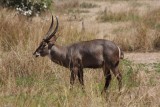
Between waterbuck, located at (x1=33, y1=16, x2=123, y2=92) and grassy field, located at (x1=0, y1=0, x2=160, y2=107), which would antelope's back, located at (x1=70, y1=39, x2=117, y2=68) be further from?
grassy field, located at (x1=0, y1=0, x2=160, y2=107)

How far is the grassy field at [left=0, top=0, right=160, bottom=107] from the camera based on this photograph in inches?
242

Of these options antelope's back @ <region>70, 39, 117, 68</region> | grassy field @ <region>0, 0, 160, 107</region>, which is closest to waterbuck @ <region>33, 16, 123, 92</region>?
antelope's back @ <region>70, 39, 117, 68</region>

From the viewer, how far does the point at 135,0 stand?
33.8 meters

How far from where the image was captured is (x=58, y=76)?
8.02 m

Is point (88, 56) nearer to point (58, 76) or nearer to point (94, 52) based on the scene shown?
point (94, 52)

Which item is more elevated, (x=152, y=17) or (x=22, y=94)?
(x=22, y=94)

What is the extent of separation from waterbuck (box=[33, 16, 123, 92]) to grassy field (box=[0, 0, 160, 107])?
0.62 ft

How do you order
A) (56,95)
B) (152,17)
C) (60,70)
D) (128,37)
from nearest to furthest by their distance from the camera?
(56,95) < (60,70) < (128,37) < (152,17)

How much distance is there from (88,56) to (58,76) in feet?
2.88

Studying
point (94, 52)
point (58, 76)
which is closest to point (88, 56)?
point (94, 52)

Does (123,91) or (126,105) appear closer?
(126,105)

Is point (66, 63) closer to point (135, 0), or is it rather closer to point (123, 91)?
point (123, 91)

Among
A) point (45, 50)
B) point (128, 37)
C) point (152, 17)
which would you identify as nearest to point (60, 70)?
point (45, 50)

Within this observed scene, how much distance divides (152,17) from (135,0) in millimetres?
16460
